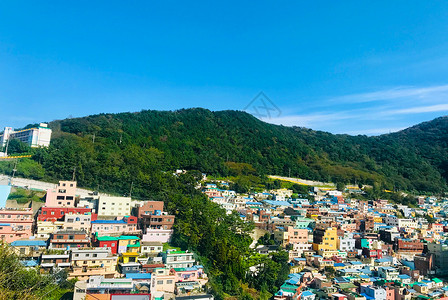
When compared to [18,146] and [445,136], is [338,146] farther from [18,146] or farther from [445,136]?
[18,146]

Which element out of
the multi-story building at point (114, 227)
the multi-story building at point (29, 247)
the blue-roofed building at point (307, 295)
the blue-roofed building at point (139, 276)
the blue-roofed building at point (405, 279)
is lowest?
the blue-roofed building at point (307, 295)

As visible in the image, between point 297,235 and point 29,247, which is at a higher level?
point 297,235

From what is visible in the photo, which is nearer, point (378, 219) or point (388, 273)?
point (388, 273)

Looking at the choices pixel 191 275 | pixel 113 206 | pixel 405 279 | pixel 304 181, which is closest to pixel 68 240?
pixel 113 206

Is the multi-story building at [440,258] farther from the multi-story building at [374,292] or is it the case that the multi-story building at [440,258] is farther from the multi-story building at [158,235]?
the multi-story building at [158,235]

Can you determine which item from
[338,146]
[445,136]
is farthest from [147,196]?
[445,136]

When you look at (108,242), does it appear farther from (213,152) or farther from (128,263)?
(213,152)

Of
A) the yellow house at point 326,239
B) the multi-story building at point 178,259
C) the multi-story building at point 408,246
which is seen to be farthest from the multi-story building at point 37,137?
the multi-story building at point 408,246
